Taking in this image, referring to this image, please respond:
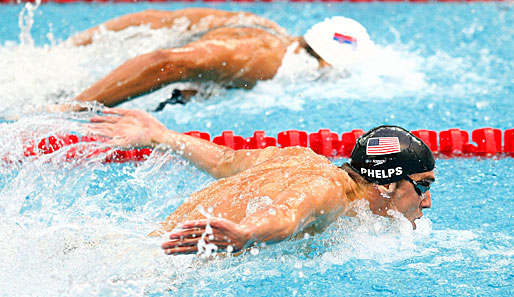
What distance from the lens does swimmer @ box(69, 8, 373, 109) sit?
10.4 feet

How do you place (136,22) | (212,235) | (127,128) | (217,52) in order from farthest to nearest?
1. (136,22)
2. (217,52)
3. (127,128)
4. (212,235)

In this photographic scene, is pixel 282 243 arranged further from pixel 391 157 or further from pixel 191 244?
pixel 191 244

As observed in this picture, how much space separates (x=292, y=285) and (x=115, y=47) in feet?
8.34

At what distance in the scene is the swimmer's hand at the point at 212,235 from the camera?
4.77 feet

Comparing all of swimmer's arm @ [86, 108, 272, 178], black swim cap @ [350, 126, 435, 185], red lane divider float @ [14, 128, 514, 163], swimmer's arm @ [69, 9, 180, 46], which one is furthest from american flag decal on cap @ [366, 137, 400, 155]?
swimmer's arm @ [69, 9, 180, 46]

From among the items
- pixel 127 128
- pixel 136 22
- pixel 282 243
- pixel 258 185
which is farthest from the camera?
pixel 136 22

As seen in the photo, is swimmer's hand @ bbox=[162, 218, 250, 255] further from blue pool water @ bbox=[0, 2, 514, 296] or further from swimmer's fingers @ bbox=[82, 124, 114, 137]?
swimmer's fingers @ bbox=[82, 124, 114, 137]

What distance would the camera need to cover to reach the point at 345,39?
3.78 meters

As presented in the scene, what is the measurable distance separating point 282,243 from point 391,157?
0.40m

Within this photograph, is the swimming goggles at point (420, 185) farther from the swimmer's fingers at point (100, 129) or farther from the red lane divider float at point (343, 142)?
the red lane divider float at point (343, 142)

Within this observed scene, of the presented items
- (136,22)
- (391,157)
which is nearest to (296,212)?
(391,157)

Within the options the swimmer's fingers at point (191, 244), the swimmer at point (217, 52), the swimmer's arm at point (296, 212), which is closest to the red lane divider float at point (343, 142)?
the swimmer at point (217, 52)

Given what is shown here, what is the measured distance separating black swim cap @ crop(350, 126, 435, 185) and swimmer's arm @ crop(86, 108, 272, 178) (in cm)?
44

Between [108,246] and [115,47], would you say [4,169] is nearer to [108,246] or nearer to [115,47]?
[108,246]
